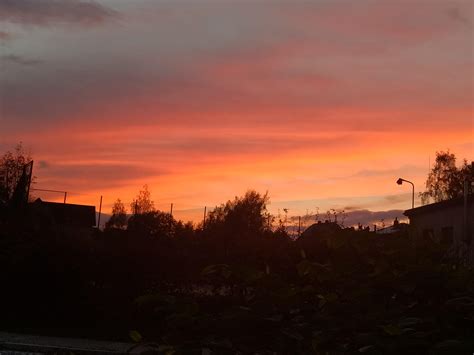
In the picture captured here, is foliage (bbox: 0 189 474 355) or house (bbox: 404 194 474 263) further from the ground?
house (bbox: 404 194 474 263)

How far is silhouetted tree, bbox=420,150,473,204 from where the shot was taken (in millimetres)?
82125

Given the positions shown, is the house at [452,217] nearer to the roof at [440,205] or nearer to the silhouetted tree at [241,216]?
the roof at [440,205]

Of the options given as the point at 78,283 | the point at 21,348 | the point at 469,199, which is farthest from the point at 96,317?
the point at 469,199

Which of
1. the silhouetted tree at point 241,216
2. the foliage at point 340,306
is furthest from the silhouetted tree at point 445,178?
the foliage at point 340,306

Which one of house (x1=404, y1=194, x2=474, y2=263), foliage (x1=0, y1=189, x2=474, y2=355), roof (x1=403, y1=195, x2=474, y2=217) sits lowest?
foliage (x1=0, y1=189, x2=474, y2=355)

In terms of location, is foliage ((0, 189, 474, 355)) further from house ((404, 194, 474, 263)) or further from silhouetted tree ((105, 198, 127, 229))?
silhouetted tree ((105, 198, 127, 229))

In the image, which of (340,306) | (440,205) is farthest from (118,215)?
(340,306)

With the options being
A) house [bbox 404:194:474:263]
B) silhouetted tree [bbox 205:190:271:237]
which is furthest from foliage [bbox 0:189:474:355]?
silhouetted tree [bbox 205:190:271:237]

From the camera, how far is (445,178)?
8375 centimetres

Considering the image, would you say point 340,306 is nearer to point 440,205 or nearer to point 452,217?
point 452,217

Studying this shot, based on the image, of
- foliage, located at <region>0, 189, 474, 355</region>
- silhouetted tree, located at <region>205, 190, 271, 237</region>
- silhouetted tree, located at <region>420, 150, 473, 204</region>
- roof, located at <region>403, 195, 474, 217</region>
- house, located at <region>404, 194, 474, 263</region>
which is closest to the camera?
foliage, located at <region>0, 189, 474, 355</region>

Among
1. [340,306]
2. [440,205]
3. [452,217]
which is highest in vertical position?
[440,205]

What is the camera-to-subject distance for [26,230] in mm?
19703

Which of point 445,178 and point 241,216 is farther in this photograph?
point 445,178
